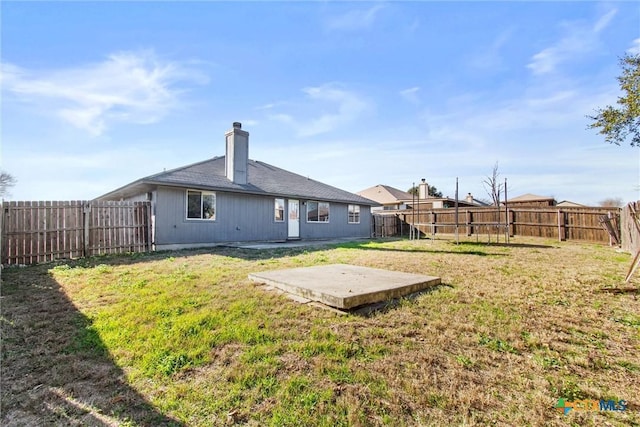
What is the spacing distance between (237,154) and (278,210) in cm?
318

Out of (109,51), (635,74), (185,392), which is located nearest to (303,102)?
(109,51)

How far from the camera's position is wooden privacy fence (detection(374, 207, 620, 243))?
12156 mm

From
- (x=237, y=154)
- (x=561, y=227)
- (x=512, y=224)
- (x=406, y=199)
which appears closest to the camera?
(x=237, y=154)

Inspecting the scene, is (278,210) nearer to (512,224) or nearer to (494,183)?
(512,224)

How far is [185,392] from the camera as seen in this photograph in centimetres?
202

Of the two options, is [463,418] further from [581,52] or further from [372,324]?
[581,52]

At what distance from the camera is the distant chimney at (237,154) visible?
41.6 feet

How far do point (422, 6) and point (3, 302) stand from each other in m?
9.93

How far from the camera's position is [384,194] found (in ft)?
112

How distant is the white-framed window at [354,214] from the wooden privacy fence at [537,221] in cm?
365

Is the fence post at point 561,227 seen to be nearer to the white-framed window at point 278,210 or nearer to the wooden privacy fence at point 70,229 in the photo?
the white-framed window at point 278,210

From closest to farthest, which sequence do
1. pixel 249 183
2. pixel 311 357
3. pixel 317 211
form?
pixel 311 357 < pixel 249 183 < pixel 317 211

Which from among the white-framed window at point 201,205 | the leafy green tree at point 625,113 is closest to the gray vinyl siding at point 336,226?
the white-framed window at point 201,205

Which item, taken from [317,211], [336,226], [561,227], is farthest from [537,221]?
[317,211]
